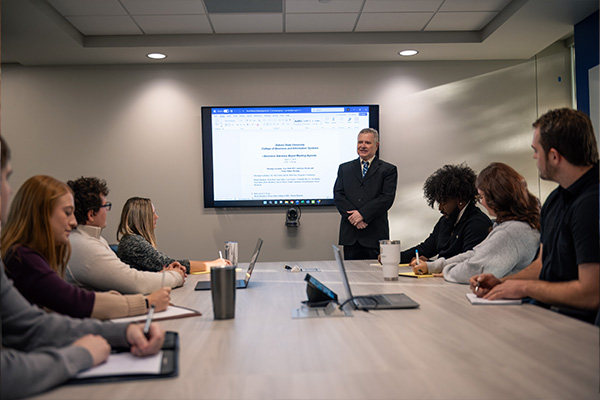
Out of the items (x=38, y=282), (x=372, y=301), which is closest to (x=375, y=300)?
(x=372, y=301)

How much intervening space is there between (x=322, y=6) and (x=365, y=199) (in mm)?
1585

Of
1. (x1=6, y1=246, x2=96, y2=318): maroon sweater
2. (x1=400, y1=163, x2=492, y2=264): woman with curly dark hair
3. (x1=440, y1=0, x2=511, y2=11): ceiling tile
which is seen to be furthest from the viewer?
(x1=440, y1=0, x2=511, y2=11): ceiling tile

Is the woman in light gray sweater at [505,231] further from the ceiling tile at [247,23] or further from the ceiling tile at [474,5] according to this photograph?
the ceiling tile at [247,23]

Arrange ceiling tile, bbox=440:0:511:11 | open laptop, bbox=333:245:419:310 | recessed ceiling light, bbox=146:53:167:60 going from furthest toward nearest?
1. recessed ceiling light, bbox=146:53:167:60
2. ceiling tile, bbox=440:0:511:11
3. open laptop, bbox=333:245:419:310

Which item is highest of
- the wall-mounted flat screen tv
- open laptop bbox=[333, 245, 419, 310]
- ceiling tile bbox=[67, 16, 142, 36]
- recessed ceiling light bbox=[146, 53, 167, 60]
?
ceiling tile bbox=[67, 16, 142, 36]

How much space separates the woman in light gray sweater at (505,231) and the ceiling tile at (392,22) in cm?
239

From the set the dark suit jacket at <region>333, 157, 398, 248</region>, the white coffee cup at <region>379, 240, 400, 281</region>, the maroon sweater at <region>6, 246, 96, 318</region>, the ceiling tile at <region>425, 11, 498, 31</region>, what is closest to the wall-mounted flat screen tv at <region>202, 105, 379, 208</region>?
the dark suit jacket at <region>333, 157, 398, 248</region>

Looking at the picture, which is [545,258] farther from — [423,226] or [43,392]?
[423,226]

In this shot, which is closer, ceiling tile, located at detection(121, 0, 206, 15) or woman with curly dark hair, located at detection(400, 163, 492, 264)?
woman with curly dark hair, located at detection(400, 163, 492, 264)

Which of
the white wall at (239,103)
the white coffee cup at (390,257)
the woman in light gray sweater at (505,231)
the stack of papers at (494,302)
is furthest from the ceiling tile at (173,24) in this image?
the stack of papers at (494,302)

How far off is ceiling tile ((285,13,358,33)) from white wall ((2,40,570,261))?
2.01ft

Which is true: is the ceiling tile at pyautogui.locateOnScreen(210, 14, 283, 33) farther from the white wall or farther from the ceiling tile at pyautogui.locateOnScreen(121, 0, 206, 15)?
the white wall

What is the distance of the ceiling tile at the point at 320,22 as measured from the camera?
417 cm

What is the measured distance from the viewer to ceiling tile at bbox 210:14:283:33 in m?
4.13
